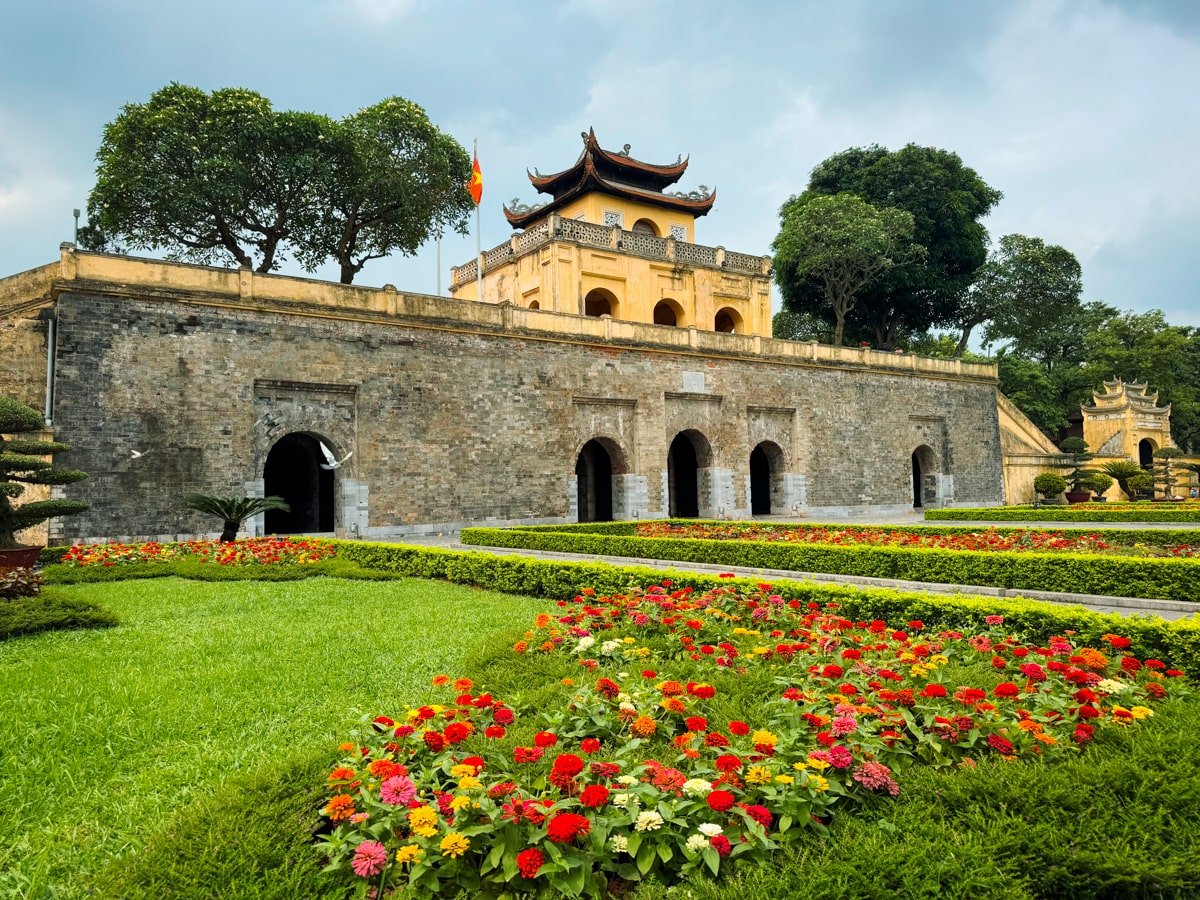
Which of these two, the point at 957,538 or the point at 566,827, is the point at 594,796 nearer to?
the point at 566,827

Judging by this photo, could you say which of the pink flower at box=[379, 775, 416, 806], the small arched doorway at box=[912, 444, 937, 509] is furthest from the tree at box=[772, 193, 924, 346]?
the pink flower at box=[379, 775, 416, 806]

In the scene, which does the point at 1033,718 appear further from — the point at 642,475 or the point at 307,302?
the point at 642,475

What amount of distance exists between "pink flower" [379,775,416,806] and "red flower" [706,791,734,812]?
1.12 metres

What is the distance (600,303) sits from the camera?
29203mm

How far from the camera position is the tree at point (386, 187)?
26.6 m

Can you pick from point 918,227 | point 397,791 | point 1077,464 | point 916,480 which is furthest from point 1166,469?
point 397,791

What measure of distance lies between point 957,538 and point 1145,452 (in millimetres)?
35112

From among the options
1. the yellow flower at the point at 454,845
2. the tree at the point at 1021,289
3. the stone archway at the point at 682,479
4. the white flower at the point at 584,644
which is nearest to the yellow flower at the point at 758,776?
the yellow flower at the point at 454,845

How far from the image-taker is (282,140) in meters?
25.1

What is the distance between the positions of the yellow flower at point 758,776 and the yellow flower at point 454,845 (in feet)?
3.61

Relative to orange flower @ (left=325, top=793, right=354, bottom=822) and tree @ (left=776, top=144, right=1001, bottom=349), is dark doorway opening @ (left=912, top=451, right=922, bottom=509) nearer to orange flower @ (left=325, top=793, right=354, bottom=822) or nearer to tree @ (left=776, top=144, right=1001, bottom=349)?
tree @ (left=776, top=144, right=1001, bottom=349)

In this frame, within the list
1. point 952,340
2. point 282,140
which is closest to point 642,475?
point 282,140

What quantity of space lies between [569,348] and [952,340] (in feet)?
126

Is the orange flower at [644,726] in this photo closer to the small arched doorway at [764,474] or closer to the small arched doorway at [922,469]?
the small arched doorway at [764,474]
